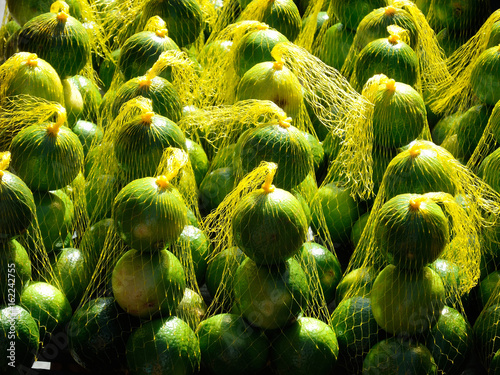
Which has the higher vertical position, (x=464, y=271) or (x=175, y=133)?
(x=175, y=133)

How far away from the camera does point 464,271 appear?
312 cm

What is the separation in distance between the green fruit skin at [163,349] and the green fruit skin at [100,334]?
3.8 inches

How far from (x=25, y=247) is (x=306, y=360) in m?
1.26

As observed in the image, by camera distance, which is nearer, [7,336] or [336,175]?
[7,336]

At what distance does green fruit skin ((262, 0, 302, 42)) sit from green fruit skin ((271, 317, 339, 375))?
1979mm

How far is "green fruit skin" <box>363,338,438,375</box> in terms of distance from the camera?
2834 mm

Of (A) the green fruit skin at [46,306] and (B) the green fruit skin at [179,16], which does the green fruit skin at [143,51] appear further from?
(A) the green fruit skin at [46,306]

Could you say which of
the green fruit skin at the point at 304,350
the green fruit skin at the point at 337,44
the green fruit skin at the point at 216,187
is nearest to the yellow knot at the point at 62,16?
the green fruit skin at the point at 216,187

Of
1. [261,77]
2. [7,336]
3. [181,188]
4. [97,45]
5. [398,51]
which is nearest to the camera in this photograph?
[7,336]

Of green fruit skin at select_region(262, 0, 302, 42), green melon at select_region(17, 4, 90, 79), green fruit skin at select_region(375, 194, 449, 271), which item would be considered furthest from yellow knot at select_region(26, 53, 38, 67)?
green fruit skin at select_region(375, 194, 449, 271)

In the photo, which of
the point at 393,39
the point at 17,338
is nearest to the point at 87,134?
the point at 17,338

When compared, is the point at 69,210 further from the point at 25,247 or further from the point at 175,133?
the point at 175,133

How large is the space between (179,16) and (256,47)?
606 millimetres

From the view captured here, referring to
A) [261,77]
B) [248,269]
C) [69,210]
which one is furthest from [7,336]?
[261,77]
